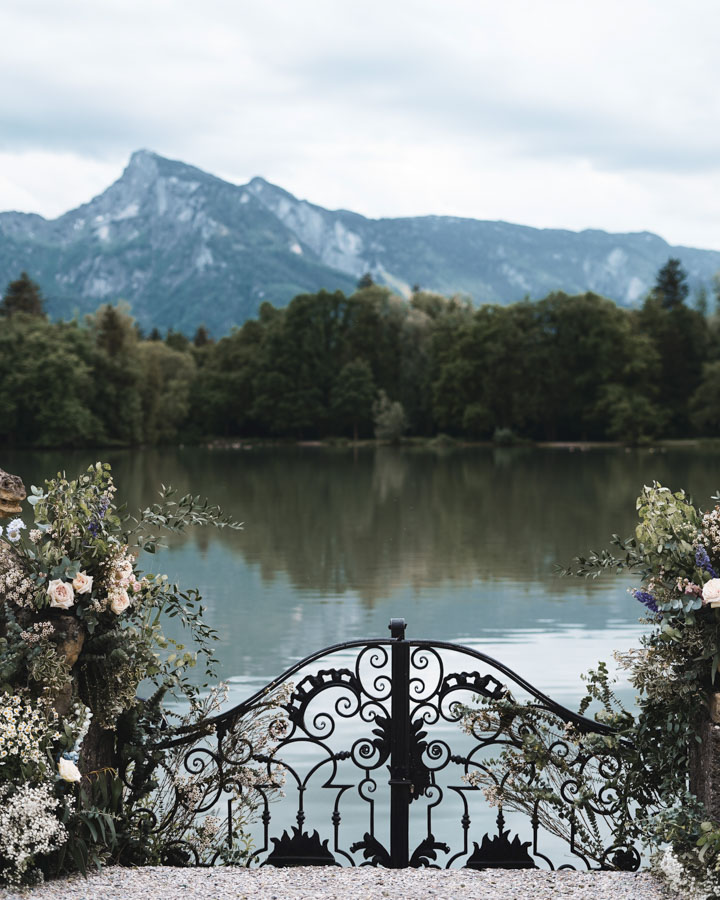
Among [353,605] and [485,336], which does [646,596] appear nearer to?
[353,605]

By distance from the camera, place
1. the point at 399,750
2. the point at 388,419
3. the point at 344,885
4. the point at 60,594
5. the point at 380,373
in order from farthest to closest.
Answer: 1. the point at 380,373
2. the point at 388,419
3. the point at 399,750
4. the point at 344,885
5. the point at 60,594

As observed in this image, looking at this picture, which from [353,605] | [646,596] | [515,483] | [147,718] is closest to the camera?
[646,596]

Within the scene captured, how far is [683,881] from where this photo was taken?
12.0 ft

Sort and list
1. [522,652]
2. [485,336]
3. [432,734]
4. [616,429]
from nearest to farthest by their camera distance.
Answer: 1. [432,734]
2. [522,652]
3. [616,429]
4. [485,336]

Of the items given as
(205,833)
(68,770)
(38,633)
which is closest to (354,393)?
(205,833)

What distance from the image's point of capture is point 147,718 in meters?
4.38

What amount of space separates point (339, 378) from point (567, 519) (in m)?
54.4

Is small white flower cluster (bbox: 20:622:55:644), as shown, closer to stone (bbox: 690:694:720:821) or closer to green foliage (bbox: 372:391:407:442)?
stone (bbox: 690:694:720:821)

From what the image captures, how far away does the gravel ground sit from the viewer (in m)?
3.78

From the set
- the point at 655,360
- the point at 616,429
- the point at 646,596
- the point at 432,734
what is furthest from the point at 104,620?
the point at 655,360

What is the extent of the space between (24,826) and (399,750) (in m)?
1.52

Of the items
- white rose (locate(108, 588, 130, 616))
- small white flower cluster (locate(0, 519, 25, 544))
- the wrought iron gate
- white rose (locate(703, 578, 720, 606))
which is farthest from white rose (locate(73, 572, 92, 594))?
white rose (locate(703, 578, 720, 606))

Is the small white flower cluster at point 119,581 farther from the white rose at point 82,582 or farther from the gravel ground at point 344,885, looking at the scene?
the gravel ground at point 344,885

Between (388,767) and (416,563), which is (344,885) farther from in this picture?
(416,563)
